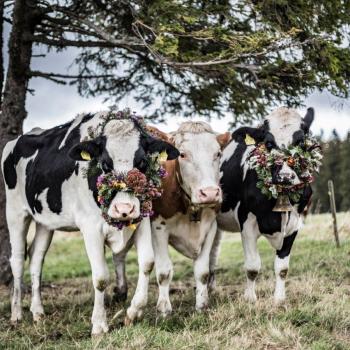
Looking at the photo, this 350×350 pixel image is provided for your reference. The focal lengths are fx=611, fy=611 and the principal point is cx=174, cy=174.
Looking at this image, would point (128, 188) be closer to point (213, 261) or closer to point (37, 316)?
point (37, 316)

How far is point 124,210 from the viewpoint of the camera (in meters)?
5.51

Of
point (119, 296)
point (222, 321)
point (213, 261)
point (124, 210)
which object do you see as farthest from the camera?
point (213, 261)

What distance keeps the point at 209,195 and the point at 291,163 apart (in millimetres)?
1003

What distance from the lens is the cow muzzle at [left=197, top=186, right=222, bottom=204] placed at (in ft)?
20.2

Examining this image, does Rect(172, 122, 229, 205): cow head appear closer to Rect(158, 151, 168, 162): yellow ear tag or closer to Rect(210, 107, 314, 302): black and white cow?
Rect(158, 151, 168, 162): yellow ear tag

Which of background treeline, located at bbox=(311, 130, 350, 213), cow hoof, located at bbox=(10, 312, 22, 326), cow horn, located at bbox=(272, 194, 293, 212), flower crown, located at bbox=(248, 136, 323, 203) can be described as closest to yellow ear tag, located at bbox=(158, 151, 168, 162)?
flower crown, located at bbox=(248, 136, 323, 203)

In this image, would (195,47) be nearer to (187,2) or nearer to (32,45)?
(187,2)

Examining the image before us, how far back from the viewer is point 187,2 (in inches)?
330

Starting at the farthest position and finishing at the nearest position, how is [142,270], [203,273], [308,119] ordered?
[308,119]
[203,273]
[142,270]

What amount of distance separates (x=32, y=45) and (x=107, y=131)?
5178mm

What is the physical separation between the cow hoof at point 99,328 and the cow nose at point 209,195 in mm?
1554

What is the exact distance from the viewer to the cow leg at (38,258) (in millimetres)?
7421

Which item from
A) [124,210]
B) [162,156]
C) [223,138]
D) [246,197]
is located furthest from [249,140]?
[124,210]

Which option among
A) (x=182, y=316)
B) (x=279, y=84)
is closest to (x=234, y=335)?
(x=182, y=316)
